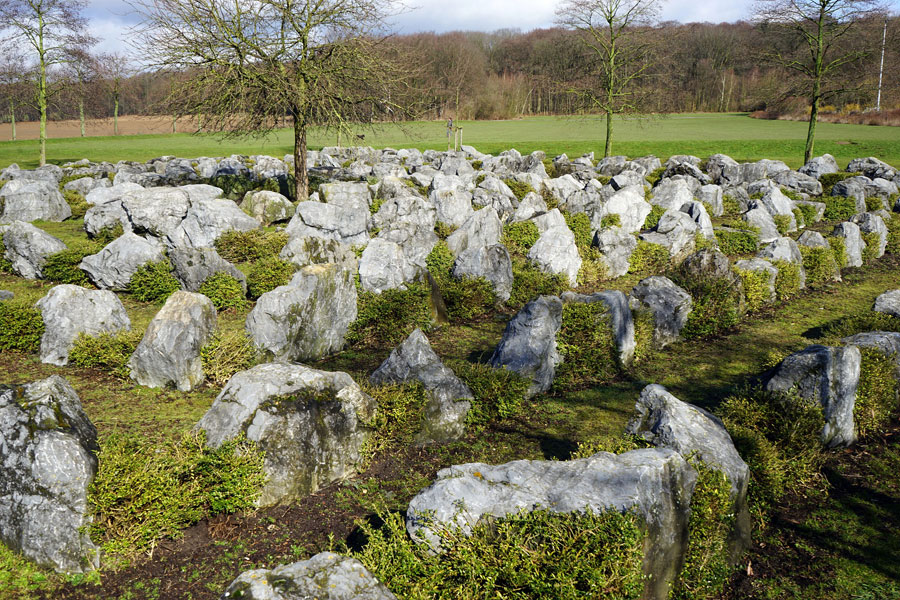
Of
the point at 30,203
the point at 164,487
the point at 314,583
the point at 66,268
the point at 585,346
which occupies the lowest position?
the point at 164,487

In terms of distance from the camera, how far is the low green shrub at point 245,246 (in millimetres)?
15984

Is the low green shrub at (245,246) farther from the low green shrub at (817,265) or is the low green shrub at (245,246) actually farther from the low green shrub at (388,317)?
the low green shrub at (817,265)

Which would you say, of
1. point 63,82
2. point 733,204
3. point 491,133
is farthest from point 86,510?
point 491,133

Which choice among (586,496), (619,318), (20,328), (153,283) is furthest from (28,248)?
(586,496)

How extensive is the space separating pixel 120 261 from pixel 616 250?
11.7 meters

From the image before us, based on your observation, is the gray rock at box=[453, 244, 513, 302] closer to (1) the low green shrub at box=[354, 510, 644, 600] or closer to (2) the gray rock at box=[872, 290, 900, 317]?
(2) the gray rock at box=[872, 290, 900, 317]

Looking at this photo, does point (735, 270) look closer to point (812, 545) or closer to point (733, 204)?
point (812, 545)

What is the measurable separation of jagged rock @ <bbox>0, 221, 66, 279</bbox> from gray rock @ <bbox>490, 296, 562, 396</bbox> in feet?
36.9

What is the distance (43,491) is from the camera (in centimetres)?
566

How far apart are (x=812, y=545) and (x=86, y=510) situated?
6.96 m

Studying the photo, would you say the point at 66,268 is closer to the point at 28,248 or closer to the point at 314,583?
the point at 28,248

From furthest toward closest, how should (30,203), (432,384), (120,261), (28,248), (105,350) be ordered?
(30,203) → (28,248) → (120,261) → (105,350) → (432,384)

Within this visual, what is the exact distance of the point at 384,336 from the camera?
38.6 ft

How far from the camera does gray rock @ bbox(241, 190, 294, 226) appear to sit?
20.5 meters
